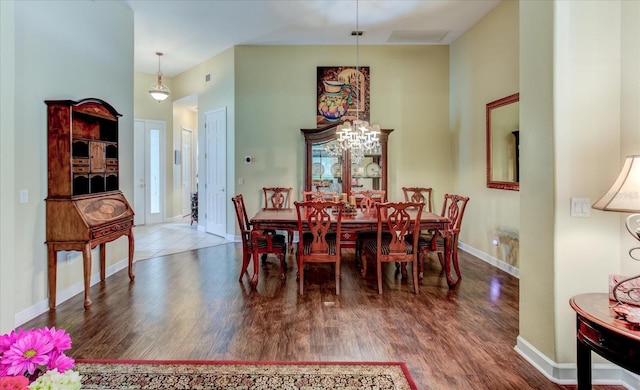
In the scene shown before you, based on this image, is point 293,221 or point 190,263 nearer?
point 293,221

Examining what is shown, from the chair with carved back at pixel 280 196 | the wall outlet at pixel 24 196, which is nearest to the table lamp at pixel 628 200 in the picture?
the wall outlet at pixel 24 196

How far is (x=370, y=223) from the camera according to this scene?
378 centimetres

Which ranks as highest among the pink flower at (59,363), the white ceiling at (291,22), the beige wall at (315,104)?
the white ceiling at (291,22)

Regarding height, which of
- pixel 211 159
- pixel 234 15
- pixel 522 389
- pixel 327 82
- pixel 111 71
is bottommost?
pixel 522 389

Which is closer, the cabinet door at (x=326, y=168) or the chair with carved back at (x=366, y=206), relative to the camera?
the chair with carved back at (x=366, y=206)

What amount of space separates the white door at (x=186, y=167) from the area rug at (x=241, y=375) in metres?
7.87

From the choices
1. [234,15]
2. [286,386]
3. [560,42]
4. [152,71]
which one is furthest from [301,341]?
[152,71]

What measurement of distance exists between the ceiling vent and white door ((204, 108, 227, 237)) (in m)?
3.27

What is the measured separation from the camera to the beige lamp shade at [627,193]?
155 cm

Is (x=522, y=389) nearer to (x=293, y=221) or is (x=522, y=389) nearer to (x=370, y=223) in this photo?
(x=370, y=223)

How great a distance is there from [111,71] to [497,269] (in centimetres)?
547

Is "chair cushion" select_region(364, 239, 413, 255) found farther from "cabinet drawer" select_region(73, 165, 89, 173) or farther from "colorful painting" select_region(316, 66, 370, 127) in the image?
"cabinet drawer" select_region(73, 165, 89, 173)

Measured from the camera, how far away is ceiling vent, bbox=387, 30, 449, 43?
18.6 ft

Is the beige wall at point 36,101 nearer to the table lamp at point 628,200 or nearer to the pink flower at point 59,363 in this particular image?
the pink flower at point 59,363
